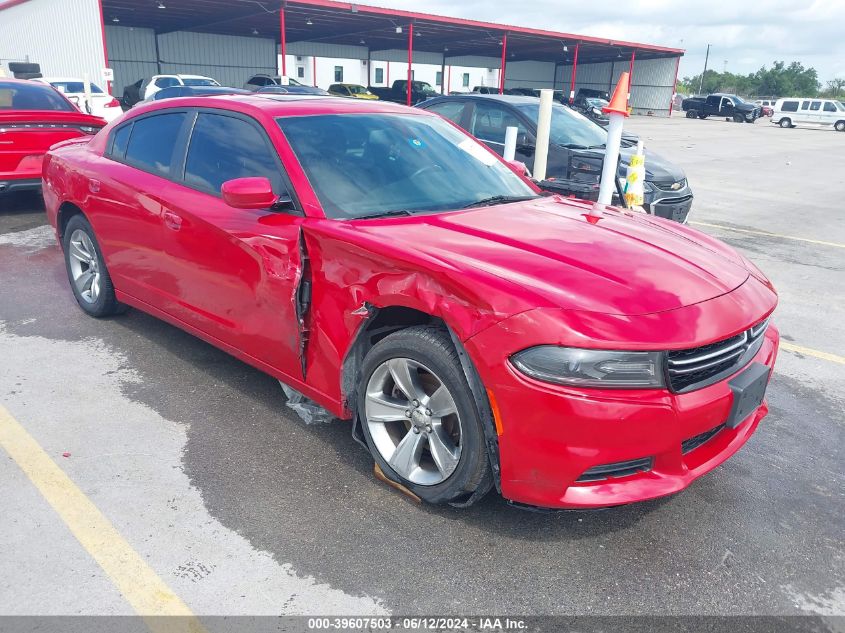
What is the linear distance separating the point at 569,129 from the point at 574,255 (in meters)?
6.78

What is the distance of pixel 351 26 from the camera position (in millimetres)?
34406

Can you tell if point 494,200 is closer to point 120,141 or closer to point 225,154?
point 225,154

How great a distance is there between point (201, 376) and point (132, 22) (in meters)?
35.5

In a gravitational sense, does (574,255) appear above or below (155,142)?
below

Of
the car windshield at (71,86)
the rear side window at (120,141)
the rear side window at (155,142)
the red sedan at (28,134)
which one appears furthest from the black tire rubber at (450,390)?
the car windshield at (71,86)

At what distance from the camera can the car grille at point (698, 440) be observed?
265 cm

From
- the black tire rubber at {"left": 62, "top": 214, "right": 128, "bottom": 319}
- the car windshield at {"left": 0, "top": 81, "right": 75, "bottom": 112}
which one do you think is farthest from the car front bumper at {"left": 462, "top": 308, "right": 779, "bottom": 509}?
the car windshield at {"left": 0, "top": 81, "right": 75, "bottom": 112}

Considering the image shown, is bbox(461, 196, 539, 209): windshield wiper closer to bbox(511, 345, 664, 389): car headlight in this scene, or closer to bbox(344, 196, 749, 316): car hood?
bbox(344, 196, 749, 316): car hood

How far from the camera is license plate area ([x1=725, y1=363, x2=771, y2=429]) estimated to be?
2.64 meters

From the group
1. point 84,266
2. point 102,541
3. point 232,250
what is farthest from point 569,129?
point 102,541

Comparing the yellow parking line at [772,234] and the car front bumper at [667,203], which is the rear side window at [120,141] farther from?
the yellow parking line at [772,234]

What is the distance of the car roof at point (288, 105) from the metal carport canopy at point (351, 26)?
24903mm

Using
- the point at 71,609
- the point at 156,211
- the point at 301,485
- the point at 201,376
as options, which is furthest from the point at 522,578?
the point at 156,211

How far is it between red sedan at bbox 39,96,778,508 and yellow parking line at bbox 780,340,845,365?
197 centimetres
